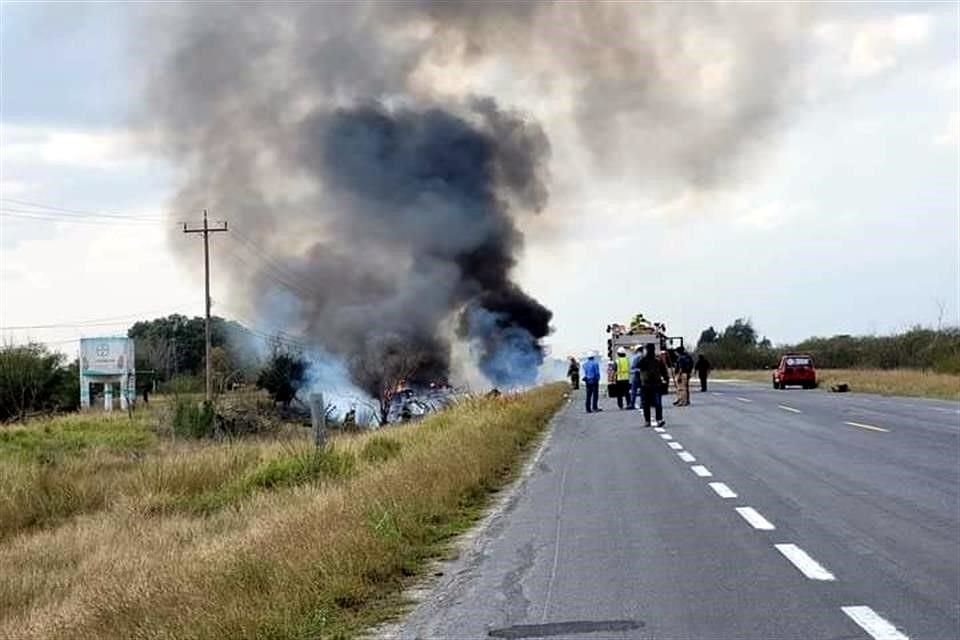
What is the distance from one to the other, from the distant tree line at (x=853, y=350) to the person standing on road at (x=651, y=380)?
31.8m

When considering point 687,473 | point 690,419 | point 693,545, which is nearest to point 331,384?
point 690,419

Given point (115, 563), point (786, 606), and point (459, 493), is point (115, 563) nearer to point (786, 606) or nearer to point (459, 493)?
point (459, 493)

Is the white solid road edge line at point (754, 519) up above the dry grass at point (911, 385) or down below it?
below

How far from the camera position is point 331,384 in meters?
56.3

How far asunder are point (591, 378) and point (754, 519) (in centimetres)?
2213

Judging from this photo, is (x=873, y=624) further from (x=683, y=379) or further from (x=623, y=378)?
(x=683, y=379)

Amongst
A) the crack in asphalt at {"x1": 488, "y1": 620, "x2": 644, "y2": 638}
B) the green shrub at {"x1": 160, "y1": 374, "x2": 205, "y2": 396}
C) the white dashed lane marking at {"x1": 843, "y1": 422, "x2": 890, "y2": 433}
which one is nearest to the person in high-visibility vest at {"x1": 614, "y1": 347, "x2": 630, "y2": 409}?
the white dashed lane marking at {"x1": 843, "y1": 422, "x2": 890, "y2": 433}

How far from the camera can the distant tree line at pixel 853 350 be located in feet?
195

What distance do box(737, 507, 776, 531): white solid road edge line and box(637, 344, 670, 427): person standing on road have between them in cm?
1293

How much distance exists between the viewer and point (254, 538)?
1048 centimetres

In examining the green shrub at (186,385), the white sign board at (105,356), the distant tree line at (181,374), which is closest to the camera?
the green shrub at (186,385)

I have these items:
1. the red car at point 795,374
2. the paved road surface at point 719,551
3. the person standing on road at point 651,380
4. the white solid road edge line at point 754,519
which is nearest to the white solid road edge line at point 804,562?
the paved road surface at point 719,551

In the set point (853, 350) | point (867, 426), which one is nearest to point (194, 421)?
point (867, 426)

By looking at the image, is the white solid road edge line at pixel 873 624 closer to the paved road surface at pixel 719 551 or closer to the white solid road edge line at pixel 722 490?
the paved road surface at pixel 719 551
